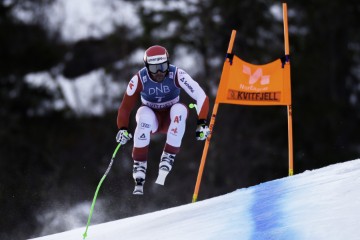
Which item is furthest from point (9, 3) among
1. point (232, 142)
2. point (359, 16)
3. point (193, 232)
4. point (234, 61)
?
point (193, 232)

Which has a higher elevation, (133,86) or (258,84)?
(133,86)

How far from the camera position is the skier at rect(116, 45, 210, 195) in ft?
29.9

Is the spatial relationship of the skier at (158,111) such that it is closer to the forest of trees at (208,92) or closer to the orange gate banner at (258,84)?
the orange gate banner at (258,84)

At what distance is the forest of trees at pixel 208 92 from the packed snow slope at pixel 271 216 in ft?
43.4

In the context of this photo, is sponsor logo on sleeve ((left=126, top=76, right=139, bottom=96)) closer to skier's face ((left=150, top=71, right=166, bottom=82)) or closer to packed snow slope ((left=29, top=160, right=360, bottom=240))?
skier's face ((left=150, top=71, right=166, bottom=82))

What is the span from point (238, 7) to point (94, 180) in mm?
6908

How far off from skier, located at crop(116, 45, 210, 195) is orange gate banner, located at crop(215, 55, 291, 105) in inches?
36.3

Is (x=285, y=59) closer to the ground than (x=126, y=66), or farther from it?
farther from it

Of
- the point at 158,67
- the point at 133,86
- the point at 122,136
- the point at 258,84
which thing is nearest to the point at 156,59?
the point at 158,67

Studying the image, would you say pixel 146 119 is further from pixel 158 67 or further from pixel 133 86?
pixel 158 67

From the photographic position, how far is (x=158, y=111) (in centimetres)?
937

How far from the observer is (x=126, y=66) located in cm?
2567

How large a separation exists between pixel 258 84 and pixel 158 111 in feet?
4.63

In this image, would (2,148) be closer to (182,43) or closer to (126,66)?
(126,66)
